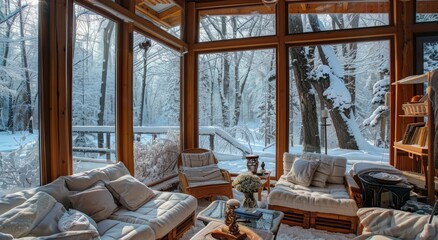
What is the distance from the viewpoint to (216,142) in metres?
5.27

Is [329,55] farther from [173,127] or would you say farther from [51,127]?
[51,127]

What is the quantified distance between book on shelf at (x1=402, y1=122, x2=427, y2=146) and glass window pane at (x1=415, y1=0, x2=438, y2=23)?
5.46 feet

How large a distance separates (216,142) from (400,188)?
310 centimetres

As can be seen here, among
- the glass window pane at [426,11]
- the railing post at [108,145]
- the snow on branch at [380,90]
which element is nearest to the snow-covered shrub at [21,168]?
the railing post at [108,145]

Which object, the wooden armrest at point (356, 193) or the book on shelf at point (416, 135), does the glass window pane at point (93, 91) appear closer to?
the wooden armrest at point (356, 193)

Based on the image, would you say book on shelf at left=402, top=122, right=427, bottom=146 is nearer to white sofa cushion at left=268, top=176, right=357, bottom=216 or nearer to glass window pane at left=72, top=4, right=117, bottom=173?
white sofa cushion at left=268, top=176, right=357, bottom=216

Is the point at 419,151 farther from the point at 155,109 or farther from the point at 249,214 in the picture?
the point at 155,109

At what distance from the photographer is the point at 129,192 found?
287 centimetres

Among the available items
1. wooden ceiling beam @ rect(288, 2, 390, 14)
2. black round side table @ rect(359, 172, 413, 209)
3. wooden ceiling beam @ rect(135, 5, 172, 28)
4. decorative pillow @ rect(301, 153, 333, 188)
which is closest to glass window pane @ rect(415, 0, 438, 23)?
wooden ceiling beam @ rect(288, 2, 390, 14)

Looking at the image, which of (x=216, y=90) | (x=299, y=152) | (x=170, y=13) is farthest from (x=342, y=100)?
(x=170, y=13)

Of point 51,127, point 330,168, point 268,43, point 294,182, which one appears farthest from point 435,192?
point 51,127

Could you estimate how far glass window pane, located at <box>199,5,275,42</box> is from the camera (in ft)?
16.2

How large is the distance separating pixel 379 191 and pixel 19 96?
144 inches

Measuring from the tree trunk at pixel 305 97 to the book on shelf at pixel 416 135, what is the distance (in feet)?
4.30
